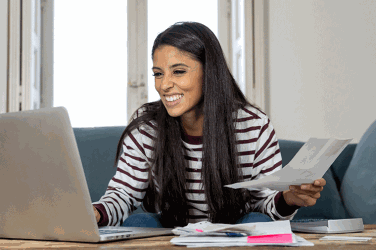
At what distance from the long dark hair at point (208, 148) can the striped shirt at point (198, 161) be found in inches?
1.3

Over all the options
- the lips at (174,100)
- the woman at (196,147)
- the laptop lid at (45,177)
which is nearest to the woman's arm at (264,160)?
the woman at (196,147)

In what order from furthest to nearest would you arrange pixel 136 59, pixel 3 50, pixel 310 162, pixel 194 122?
1. pixel 136 59
2. pixel 3 50
3. pixel 194 122
4. pixel 310 162

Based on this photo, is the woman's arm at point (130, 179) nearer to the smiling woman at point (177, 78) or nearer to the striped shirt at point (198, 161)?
the striped shirt at point (198, 161)

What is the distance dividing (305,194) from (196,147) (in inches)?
17.5

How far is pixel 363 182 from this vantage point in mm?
1380

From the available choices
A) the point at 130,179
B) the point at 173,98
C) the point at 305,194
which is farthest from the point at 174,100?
the point at 305,194

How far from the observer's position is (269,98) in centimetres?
346

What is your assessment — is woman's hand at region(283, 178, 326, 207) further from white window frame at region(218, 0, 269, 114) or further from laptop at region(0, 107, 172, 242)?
white window frame at region(218, 0, 269, 114)

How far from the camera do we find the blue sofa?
1.36 metres

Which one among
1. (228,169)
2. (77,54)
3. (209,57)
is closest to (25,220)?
(228,169)

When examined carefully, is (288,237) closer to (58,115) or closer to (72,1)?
(58,115)

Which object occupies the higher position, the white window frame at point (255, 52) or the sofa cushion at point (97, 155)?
the white window frame at point (255, 52)

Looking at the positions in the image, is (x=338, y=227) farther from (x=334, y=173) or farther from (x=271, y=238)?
(x=334, y=173)

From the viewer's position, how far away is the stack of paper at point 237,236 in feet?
1.93
